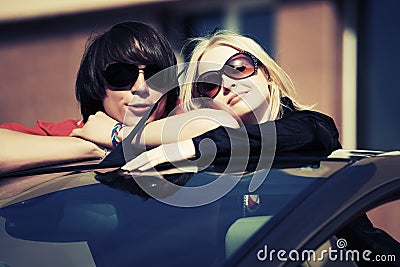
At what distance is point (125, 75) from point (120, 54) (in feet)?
0.25

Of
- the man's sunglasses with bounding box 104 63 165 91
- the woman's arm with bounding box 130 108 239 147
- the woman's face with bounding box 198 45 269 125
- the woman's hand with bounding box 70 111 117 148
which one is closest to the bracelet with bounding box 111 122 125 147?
the woman's hand with bounding box 70 111 117 148

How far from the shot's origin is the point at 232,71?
2.62 m

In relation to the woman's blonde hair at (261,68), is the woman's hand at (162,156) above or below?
below

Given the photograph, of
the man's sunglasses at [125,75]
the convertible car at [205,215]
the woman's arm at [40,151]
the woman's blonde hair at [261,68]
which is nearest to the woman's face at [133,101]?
the man's sunglasses at [125,75]

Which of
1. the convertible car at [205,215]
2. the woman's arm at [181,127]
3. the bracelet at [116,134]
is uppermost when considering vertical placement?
the woman's arm at [181,127]

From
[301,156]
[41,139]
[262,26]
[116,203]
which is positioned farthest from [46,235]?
[262,26]

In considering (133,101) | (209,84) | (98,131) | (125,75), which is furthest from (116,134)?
(209,84)

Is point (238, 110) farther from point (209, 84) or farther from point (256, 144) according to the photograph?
point (256, 144)

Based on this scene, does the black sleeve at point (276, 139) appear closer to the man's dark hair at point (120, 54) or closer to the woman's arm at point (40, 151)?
the woman's arm at point (40, 151)

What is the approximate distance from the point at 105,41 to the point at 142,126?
1.69ft

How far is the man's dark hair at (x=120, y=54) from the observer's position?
2.68 m

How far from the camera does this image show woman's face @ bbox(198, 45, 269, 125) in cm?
253

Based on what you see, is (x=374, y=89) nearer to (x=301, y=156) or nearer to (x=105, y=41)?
(x=105, y=41)

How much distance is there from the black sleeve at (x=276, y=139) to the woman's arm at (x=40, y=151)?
1.51 feet
